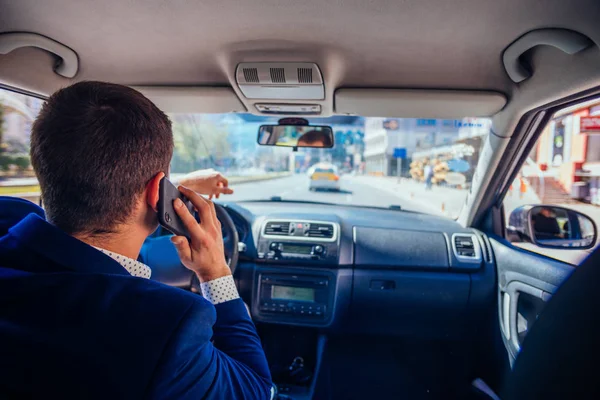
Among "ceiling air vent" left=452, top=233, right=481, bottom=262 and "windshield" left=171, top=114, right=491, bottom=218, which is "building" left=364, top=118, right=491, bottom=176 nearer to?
"windshield" left=171, top=114, right=491, bottom=218

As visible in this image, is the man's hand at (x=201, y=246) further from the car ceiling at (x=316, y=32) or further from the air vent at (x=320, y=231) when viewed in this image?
the air vent at (x=320, y=231)

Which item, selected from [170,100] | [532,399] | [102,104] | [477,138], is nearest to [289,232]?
[170,100]

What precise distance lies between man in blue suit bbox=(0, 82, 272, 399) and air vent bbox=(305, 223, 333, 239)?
251 centimetres

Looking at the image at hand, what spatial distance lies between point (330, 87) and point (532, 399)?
255 centimetres

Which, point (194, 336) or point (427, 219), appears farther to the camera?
point (427, 219)

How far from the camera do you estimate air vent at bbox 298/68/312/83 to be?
2.74 metres

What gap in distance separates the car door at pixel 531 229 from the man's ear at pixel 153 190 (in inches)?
99.3

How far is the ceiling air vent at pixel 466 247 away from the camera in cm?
372

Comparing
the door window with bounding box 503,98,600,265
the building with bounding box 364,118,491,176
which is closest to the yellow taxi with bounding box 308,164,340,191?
the building with bounding box 364,118,491,176

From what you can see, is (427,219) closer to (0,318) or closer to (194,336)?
(194,336)

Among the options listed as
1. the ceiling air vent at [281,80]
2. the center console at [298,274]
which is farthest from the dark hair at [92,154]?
the center console at [298,274]

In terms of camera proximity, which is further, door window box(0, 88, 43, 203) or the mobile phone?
door window box(0, 88, 43, 203)

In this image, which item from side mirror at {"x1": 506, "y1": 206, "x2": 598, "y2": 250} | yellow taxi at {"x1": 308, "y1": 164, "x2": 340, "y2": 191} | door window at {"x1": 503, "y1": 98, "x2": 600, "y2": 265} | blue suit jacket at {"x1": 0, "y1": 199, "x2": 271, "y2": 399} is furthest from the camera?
yellow taxi at {"x1": 308, "y1": 164, "x2": 340, "y2": 191}

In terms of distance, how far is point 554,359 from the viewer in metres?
0.77
